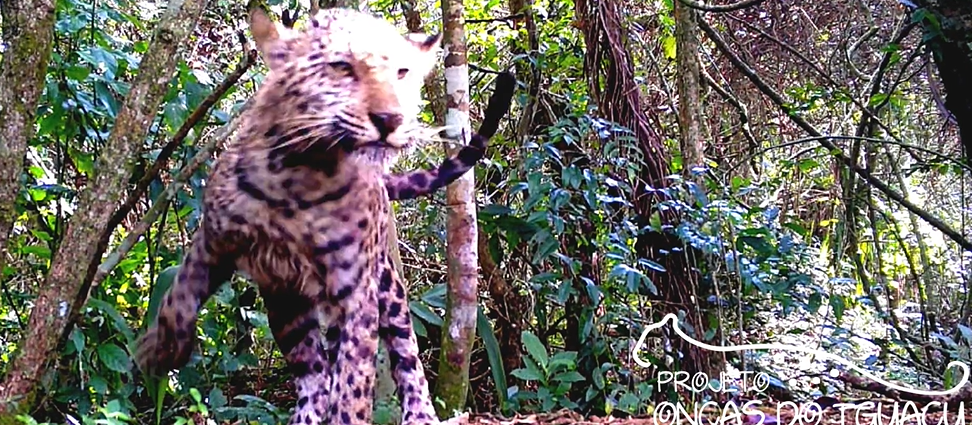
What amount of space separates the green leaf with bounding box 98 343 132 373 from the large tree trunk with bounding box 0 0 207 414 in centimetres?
49

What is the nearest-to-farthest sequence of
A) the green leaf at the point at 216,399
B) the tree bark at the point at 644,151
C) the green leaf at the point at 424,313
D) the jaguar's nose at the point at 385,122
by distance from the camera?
the jaguar's nose at the point at 385,122, the green leaf at the point at 216,399, the green leaf at the point at 424,313, the tree bark at the point at 644,151

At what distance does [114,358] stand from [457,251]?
46.9 inches

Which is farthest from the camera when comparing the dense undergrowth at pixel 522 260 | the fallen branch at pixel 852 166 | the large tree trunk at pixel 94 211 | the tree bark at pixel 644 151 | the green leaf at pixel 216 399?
the fallen branch at pixel 852 166

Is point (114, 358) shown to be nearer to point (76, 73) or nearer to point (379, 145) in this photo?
point (76, 73)

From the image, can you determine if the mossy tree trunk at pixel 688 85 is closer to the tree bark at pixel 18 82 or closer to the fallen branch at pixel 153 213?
the fallen branch at pixel 153 213

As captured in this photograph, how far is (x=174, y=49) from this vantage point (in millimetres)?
2682

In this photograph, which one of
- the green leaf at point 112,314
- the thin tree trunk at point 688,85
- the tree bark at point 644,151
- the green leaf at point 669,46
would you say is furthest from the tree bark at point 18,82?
the green leaf at point 669,46

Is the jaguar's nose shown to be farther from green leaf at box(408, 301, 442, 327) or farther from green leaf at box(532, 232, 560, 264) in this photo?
green leaf at box(532, 232, 560, 264)

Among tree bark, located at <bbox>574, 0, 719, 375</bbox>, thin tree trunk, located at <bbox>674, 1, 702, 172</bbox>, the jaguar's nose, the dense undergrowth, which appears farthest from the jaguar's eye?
thin tree trunk, located at <bbox>674, 1, 702, 172</bbox>

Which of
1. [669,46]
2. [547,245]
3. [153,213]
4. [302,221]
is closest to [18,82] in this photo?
[153,213]

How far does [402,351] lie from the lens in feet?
8.16

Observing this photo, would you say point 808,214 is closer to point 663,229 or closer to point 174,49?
point 663,229

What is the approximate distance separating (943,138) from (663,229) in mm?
2648

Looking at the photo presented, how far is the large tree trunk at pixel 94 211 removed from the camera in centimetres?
254
